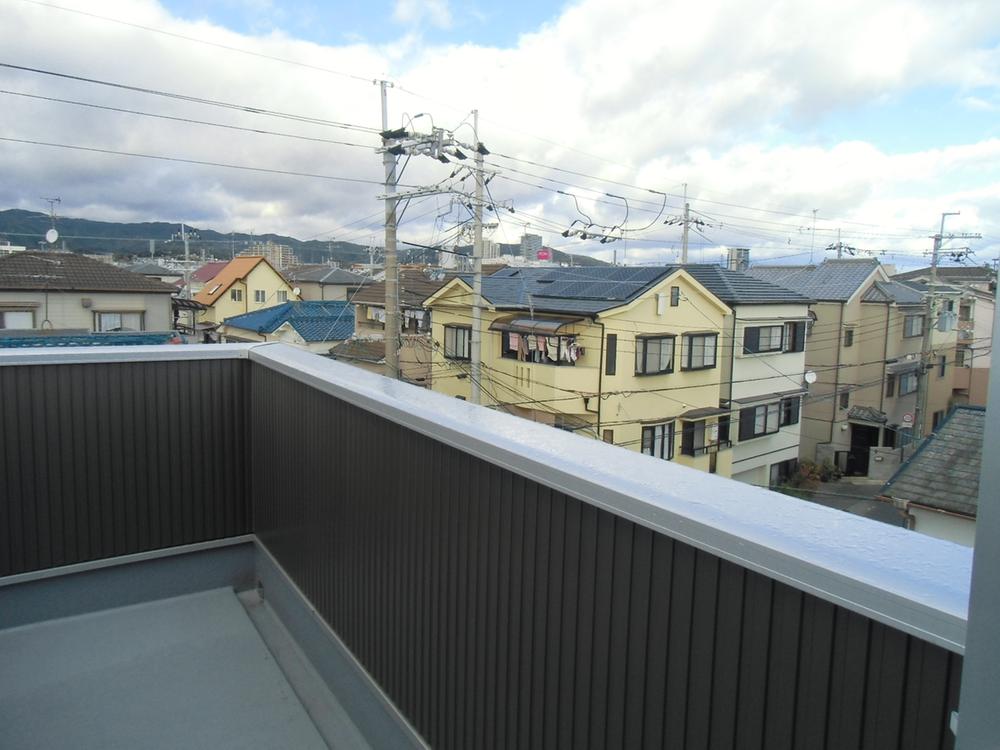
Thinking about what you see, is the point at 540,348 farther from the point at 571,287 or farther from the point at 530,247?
the point at 530,247

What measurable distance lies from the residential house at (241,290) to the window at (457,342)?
10764 millimetres

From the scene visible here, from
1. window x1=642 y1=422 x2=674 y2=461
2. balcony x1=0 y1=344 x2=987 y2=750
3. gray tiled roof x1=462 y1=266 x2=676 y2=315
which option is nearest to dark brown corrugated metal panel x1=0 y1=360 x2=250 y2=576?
balcony x1=0 y1=344 x2=987 y2=750

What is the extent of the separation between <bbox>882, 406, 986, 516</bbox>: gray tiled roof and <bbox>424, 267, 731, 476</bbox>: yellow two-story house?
17.0ft

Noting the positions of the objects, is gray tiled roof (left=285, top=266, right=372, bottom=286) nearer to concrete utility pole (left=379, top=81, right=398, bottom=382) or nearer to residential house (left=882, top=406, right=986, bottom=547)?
concrete utility pole (left=379, top=81, right=398, bottom=382)

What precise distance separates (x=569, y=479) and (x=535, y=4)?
2.57m

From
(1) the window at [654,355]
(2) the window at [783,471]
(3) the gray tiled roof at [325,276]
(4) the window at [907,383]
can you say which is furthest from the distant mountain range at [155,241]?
(4) the window at [907,383]

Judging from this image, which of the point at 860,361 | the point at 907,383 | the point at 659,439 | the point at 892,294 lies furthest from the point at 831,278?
→ the point at 659,439

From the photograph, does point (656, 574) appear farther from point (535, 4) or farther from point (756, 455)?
point (756, 455)

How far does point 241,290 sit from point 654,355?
16.4 metres

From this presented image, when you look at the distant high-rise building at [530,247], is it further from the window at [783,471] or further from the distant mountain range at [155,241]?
the window at [783,471]

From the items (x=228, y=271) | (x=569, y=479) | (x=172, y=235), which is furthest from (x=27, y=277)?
(x=172, y=235)

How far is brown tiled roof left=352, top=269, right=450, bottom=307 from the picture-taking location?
17578mm

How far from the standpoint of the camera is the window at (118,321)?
13.6 m

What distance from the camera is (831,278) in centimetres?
1753
